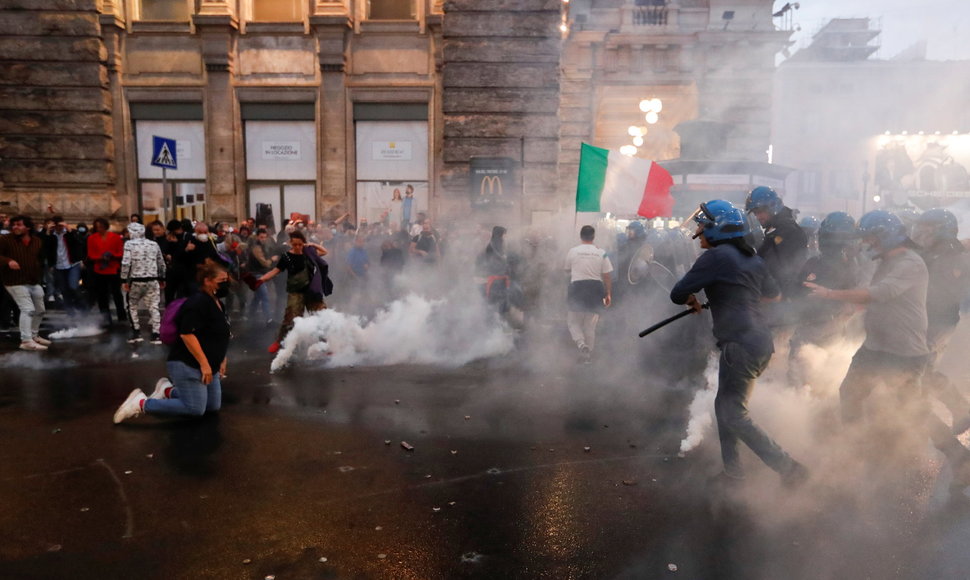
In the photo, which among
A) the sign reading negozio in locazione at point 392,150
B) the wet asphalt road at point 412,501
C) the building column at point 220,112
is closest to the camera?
the wet asphalt road at point 412,501

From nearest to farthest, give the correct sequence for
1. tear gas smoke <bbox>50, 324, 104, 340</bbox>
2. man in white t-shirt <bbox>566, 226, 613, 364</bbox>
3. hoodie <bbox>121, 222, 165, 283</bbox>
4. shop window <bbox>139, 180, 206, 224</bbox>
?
man in white t-shirt <bbox>566, 226, 613, 364</bbox>, hoodie <bbox>121, 222, 165, 283</bbox>, tear gas smoke <bbox>50, 324, 104, 340</bbox>, shop window <bbox>139, 180, 206, 224</bbox>

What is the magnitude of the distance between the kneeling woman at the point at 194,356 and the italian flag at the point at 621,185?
5955mm

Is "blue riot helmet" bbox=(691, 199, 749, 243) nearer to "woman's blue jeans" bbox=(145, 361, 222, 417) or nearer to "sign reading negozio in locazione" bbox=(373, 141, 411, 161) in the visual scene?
"woman's blue jeans" bbox=(145, 361, 222, 417)

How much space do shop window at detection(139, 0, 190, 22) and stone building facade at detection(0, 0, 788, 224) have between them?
3 centimetres

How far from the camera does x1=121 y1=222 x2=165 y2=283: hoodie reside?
9820 mm

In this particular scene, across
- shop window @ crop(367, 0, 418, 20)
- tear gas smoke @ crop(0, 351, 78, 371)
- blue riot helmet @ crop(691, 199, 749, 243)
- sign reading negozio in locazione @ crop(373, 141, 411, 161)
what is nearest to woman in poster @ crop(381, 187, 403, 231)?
sign reading negozio in locazione @ crop(373, 141, 411, 161)

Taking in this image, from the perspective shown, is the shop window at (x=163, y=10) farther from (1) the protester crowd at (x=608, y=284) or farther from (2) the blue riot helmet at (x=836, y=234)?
(2) the blue riot helmet at (x=836, y=234)

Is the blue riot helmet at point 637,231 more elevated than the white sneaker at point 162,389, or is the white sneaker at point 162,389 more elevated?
the blue riot helmet at point 637,231

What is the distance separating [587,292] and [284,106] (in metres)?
9.97

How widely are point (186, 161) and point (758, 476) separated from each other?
14849mm

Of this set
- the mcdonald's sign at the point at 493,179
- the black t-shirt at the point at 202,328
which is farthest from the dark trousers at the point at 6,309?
the mcdonald's sign at the point at 493,179

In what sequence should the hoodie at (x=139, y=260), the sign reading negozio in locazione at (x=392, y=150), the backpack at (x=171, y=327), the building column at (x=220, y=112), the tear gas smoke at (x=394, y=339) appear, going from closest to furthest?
the backpack at (x=171, y=327), the tear gas smoke at (x=394, y=339), the hoodie at (x=139, y=260), the building column at (x=220, y=112), the sign reading negozio in locazione at (x=392, y=150)

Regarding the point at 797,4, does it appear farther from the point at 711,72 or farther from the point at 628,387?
the point at 628,387

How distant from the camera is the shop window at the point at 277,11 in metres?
15.7
